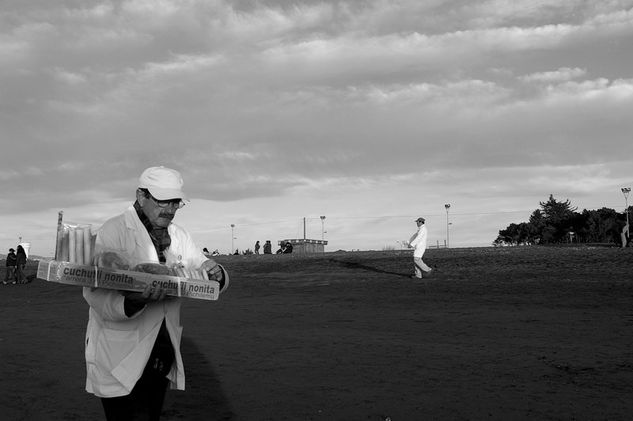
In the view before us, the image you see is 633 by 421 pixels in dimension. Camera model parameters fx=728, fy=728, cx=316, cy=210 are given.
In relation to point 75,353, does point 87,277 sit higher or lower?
higher

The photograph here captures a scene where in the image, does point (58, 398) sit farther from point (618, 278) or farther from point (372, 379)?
point (618, 278)

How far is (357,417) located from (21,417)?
132 inches

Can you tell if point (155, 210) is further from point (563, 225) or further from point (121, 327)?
point (563, 225)

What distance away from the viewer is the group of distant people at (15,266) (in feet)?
104

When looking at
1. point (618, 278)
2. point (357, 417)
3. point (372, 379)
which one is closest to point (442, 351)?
point (372, 379)

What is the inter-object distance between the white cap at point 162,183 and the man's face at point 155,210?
0.07 meters

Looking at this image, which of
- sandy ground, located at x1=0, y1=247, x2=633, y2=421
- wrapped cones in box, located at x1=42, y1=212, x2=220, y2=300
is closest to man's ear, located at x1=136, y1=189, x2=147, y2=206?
wrapped cones in box, located at x1=42, y1=212, x2=220, y2=300

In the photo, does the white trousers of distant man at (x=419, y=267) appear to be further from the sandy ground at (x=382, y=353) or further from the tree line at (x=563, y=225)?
the tree line at (x=563, y=225)

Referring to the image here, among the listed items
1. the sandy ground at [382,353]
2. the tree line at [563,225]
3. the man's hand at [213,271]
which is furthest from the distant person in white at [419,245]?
the tree line at [563,225]

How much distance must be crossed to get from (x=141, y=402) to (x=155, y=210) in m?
1.07

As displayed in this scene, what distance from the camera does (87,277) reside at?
12.4ft

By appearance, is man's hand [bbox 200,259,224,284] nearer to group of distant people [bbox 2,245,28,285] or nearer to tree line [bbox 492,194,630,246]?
group of distant people [bbox 2,245,28,285]

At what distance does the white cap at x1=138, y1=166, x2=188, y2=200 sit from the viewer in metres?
4.04

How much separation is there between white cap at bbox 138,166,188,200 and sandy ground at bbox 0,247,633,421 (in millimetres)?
3682
